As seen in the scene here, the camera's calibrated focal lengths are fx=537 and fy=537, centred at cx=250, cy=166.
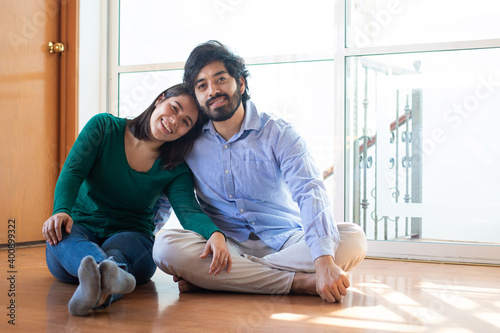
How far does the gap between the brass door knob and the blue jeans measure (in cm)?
176

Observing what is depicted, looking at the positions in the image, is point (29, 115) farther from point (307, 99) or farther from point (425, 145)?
point (425, 145)

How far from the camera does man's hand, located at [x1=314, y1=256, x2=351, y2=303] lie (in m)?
1.66

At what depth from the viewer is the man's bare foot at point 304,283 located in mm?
1795

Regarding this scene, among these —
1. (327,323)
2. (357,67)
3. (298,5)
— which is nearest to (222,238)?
(327,323)

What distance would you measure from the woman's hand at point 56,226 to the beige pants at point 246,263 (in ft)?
0.99

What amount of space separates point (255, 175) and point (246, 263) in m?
0.33

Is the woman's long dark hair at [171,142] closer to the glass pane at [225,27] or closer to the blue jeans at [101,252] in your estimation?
the blue jeans at [101,252]

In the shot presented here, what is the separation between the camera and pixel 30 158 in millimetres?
3160


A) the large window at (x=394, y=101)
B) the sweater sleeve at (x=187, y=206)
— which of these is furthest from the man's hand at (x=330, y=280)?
the large window at (x=394, y=101)

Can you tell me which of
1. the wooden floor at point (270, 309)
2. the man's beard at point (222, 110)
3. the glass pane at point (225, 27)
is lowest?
the wooden floor at point (270, 309)

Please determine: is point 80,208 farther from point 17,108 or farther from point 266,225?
point 17,108

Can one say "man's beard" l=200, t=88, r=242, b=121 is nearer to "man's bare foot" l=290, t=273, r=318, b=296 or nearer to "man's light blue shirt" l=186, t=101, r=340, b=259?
"man's light blue shirt" l=186, t=101, r=340, b=259

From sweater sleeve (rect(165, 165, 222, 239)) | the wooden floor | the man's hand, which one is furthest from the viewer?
sweater sleeve (rect(165, 165, 222, 239))

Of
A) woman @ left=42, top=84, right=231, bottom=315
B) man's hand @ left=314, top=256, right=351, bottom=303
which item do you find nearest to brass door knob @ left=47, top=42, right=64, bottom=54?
woman @ left=42, top=84, right=231, bottom=315
